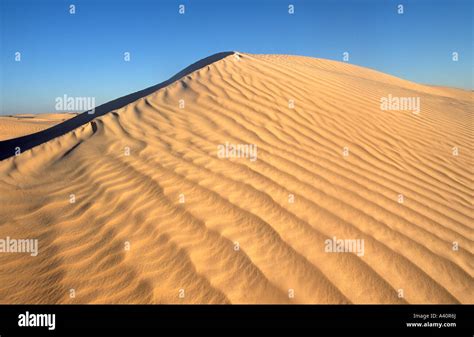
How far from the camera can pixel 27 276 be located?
6.88 feet

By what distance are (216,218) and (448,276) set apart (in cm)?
183

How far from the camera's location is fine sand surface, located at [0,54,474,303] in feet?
6.64

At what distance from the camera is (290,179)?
3.15 m

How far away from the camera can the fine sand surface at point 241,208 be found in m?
2.02

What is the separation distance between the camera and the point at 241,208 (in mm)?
2697

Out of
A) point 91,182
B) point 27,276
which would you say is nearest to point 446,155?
point 91,182

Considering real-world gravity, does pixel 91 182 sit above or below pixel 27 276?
above
